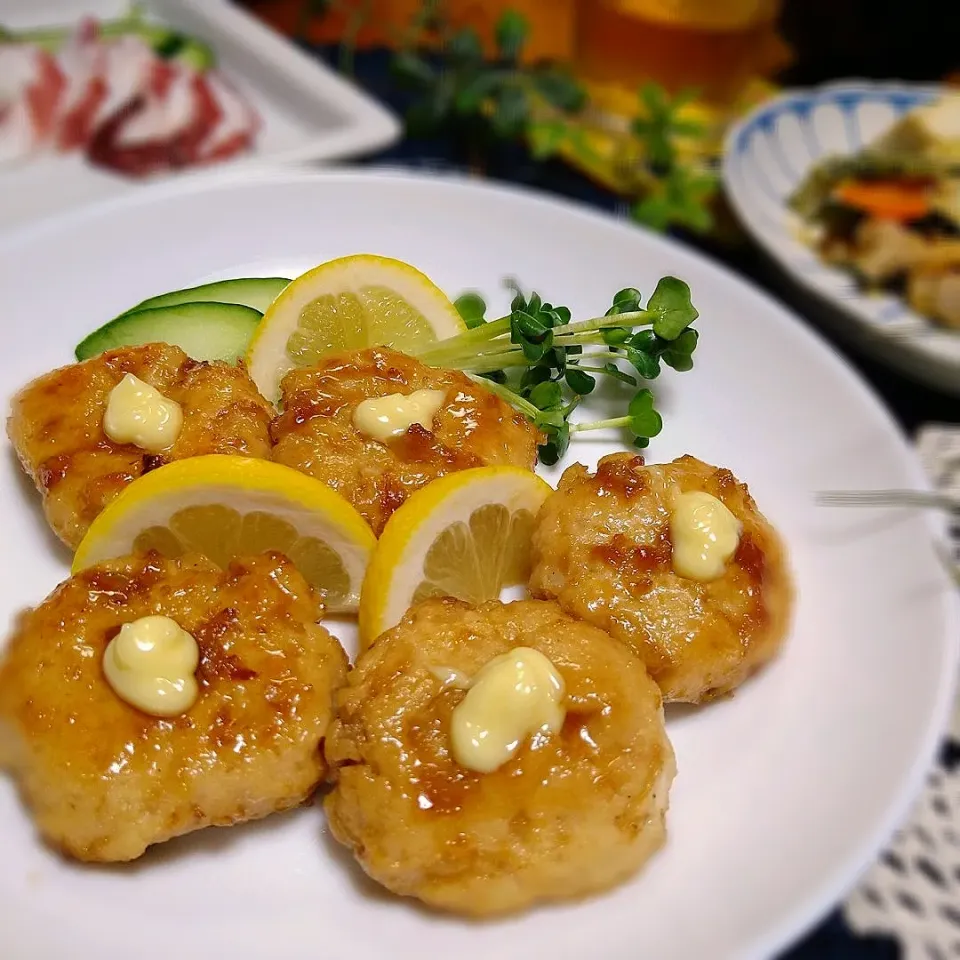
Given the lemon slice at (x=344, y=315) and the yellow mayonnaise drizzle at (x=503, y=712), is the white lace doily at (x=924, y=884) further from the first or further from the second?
the lemon slice at (x=344, y=315)

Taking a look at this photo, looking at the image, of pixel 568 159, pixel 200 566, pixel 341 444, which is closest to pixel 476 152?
pixel 568 159

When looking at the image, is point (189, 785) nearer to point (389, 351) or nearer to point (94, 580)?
point (94, 580)

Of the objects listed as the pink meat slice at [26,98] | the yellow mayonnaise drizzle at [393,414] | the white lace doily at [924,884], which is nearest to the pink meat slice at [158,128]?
the pink meat slice at [26,98]

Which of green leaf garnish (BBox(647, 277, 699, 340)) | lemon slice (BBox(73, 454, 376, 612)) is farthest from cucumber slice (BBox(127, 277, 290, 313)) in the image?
green leaf garnish (BBox(647, 277, 699, 340))

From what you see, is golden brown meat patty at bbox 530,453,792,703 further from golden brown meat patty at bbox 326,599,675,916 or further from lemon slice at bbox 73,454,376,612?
lemon slice at bbox 73,454,376,612

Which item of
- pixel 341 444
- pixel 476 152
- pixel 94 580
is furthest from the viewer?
pixel 476 152

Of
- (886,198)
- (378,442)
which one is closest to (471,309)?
(378,442)
